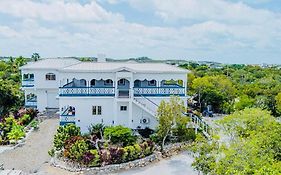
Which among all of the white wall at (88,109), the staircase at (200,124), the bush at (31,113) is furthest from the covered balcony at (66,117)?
the staircase at (200,124)

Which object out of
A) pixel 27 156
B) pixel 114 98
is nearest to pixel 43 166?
pixel 27 156

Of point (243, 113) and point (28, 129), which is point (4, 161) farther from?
point (243, 113)

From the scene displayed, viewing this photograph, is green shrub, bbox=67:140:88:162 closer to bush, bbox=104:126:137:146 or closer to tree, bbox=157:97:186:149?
bush, bbox=104:126:137:146

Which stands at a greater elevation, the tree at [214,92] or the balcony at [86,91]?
the balcony at [86,91]

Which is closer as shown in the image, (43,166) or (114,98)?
(43,166)

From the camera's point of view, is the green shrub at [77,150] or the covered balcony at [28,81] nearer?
the green shrub at [77,150]

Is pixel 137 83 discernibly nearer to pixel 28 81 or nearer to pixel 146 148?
pixel 146 148

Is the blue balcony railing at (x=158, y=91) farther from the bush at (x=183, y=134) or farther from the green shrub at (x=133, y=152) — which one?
the green shrub at (x=133, y=152)

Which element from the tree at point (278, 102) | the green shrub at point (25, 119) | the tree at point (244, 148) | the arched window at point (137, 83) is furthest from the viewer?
the tree at point (278, 102)
